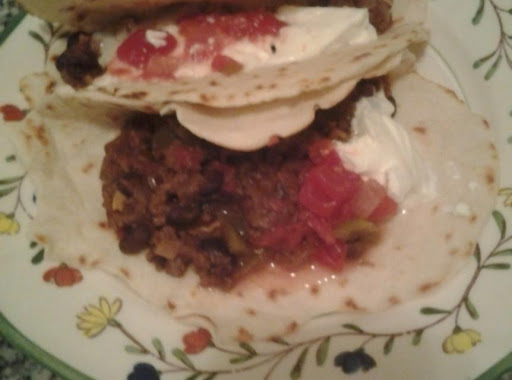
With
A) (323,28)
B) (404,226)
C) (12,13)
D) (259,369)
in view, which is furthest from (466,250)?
(12,13)

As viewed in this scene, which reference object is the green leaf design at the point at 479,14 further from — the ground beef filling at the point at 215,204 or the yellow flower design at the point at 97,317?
the yellow flower design at the point at 97,317

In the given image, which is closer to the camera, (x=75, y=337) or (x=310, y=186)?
(x=75, y=337)

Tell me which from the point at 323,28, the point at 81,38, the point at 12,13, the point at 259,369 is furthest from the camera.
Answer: the point at 12,13

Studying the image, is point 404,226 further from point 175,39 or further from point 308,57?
point 175,39

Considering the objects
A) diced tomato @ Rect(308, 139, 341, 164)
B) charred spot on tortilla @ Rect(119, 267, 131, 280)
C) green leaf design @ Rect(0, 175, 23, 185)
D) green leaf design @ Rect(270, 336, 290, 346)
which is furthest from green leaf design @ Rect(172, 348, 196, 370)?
green leaf design @ Rect(0, 175, 23, 185)

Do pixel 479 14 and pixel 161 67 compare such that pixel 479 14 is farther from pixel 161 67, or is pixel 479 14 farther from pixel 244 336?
pixel 244 336

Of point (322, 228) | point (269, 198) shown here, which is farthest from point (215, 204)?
point (322, 228)

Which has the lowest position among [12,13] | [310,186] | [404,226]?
[404,226]
